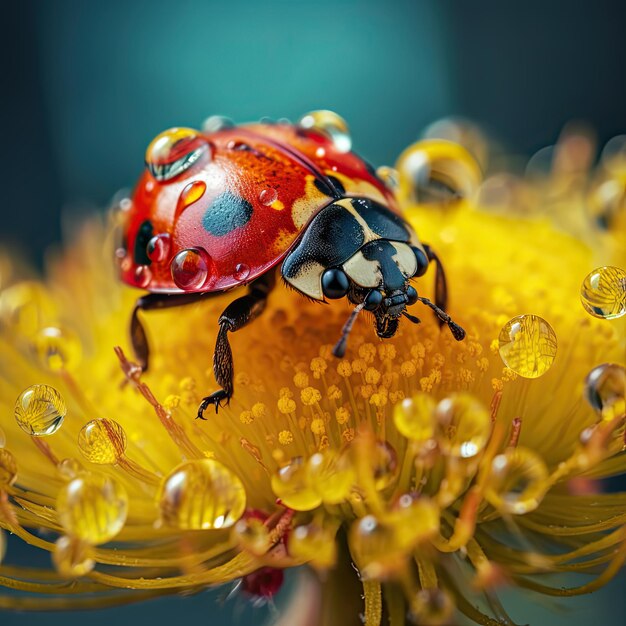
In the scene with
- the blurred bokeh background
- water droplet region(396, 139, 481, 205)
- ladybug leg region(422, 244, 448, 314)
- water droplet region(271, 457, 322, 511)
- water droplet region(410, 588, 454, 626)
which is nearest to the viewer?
water droplet region(410, 588, 454, 626)

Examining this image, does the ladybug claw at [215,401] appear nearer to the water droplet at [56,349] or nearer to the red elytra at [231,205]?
the red elytra at [231,205]

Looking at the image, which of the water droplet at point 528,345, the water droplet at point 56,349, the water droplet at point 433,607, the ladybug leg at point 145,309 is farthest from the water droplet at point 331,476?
the water droplet at point 56,349

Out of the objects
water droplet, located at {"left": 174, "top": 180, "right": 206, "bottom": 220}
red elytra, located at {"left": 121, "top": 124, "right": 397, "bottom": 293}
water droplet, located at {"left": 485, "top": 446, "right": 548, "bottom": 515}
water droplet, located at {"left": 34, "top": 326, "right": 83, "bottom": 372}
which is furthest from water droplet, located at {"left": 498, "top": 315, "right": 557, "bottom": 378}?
water droplet, located at {"left": 34, "top": 326, "right": 83, "bottom": 372}

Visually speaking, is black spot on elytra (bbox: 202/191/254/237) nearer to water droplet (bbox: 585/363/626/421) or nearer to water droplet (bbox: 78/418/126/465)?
water droplet (bbox: 78/418/126/465)

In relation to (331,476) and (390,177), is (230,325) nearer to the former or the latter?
(331,476)

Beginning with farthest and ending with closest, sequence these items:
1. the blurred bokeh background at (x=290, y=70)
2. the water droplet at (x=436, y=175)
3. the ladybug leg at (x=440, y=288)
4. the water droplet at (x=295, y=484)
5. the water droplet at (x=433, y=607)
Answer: the blurred bokeh background at (x=290, y=70), the water droplet at (x=436, y=175), the ladybug leg at (x=440, y=288), the water droplet at (x=295, y=484), the water droplet at (x=433, y=607)
